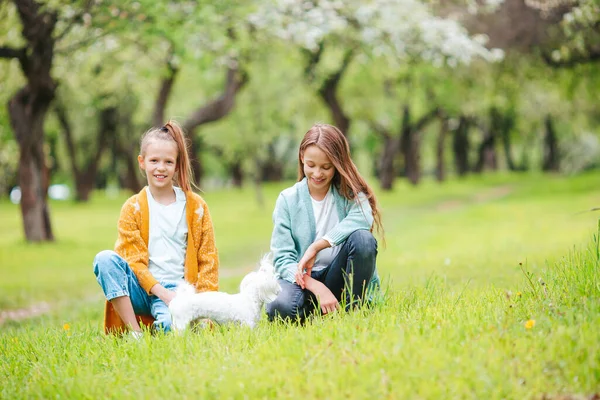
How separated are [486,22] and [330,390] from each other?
19932 millimetres

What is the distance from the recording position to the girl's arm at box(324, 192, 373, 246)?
4586mm

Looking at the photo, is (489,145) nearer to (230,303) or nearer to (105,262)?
(230,303)

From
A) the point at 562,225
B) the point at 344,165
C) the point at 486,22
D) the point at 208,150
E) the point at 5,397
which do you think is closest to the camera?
the point at 5,397

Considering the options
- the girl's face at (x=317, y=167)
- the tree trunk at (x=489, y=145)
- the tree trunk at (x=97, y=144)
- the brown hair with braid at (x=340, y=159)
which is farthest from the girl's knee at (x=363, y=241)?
the tree trunk at (x=489, y=145)

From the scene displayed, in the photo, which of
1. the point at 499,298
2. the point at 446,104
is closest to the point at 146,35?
the point at 499,298

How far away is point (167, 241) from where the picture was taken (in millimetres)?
4980

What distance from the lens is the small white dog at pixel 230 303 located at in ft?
14.5

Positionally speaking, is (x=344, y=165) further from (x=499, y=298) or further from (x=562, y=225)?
(x=562, y=225)

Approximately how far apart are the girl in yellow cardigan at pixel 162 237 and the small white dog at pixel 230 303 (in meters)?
0.31

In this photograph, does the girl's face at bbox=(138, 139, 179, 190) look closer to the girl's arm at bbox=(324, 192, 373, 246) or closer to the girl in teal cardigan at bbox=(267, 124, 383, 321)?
the girl in teal cardigan at bbox=(267, 124, 383, 321)

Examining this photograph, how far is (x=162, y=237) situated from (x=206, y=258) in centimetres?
37

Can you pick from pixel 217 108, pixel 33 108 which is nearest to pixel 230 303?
pixel 33 108

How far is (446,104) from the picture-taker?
3145 cm

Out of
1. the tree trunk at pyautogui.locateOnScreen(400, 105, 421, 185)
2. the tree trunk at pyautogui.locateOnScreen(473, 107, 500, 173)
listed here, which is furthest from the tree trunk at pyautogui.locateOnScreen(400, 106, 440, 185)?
the tree trunk at pyautogui.locateOnScreen(473, 107, 500, 173)
